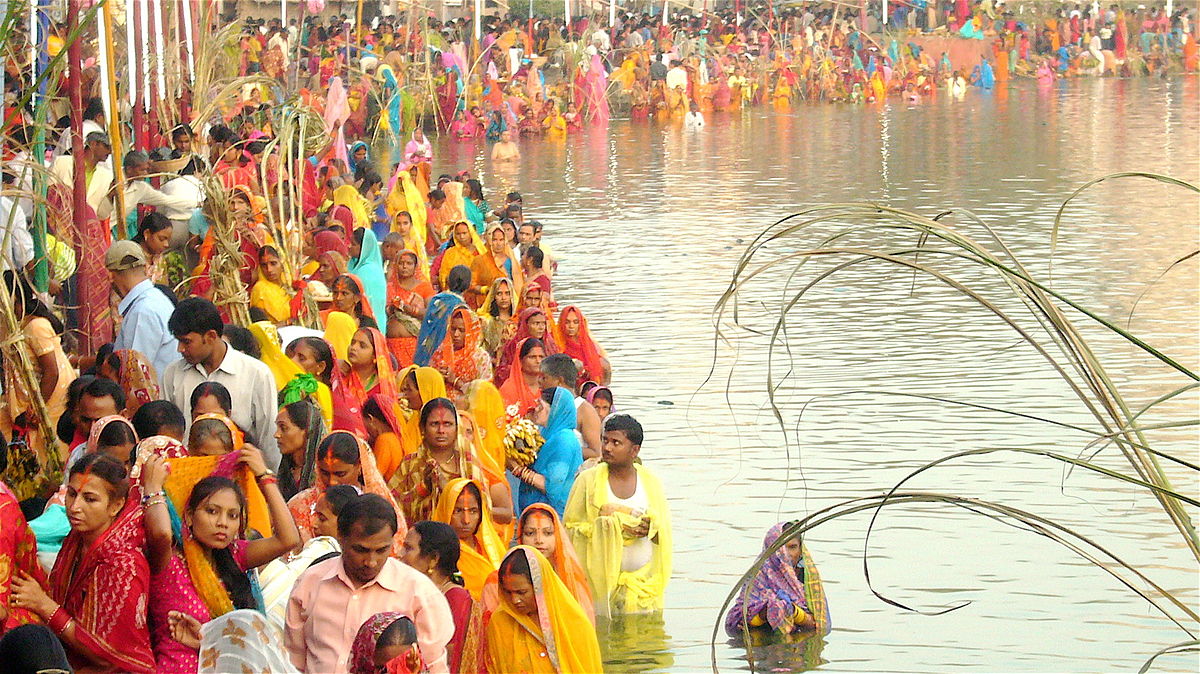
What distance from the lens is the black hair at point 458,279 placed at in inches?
388

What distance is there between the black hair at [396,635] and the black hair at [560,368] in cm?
377

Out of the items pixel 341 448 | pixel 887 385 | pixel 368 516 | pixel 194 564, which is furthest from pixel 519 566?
pixel 887 385

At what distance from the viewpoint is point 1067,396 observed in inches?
412

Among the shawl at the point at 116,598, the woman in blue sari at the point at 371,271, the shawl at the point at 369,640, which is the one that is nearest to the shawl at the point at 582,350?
the woman in blue sari at the point at 371,271

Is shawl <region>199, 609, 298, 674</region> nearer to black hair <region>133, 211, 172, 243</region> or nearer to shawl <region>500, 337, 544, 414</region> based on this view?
shawl <region>500, 337, 544, 414</region>

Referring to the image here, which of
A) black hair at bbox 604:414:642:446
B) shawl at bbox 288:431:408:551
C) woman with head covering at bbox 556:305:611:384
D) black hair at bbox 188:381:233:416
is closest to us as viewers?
shawl at bbox 288:431:408:551

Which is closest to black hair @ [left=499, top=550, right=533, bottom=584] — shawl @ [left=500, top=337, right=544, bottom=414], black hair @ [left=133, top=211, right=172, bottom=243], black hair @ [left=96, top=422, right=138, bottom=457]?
black hair @ [left=96, top=422, right=138, bottom=457]

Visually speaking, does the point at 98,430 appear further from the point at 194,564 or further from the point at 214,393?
the point at 194,564

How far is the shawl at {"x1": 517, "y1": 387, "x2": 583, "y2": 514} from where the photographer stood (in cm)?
688

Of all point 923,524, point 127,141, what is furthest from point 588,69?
point 923,524

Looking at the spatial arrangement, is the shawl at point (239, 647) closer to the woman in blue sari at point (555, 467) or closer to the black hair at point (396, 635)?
the black hair at point (396, 635)

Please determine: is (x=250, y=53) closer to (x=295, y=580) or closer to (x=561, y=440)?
(x=561, y=440)

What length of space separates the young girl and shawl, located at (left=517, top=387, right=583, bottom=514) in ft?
8.32

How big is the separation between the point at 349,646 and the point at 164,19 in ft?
39.5
